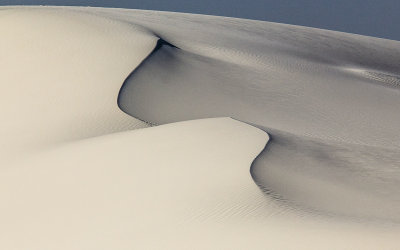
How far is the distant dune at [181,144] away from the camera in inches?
202

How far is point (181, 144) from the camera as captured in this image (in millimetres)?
7324

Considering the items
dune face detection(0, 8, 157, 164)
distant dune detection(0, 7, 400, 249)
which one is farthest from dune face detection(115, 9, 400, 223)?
dune face detection(0, 8, 157, 164)

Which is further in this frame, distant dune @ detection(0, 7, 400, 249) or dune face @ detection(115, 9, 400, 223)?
dune face @ detection(115, 9, 400, 223)

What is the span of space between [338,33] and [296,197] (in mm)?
21396

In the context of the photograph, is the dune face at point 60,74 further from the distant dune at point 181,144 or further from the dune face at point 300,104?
the dune face at point 300,104

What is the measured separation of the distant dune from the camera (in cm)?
514

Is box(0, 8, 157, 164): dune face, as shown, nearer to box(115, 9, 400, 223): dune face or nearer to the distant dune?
the distant dune

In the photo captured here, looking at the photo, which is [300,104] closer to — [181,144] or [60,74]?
[60,74]

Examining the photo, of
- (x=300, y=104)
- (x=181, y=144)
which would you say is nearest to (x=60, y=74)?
(x=300, y=104)

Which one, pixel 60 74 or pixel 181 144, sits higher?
pixel 181 144

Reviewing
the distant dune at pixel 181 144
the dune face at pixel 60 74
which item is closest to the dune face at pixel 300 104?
the distant dune at pixel 181 144

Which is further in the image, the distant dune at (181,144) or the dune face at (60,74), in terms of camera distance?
the dune face at (60,74)

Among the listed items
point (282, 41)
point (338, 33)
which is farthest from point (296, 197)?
point (338, 33)

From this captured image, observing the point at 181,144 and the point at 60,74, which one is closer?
the point at 181,144
